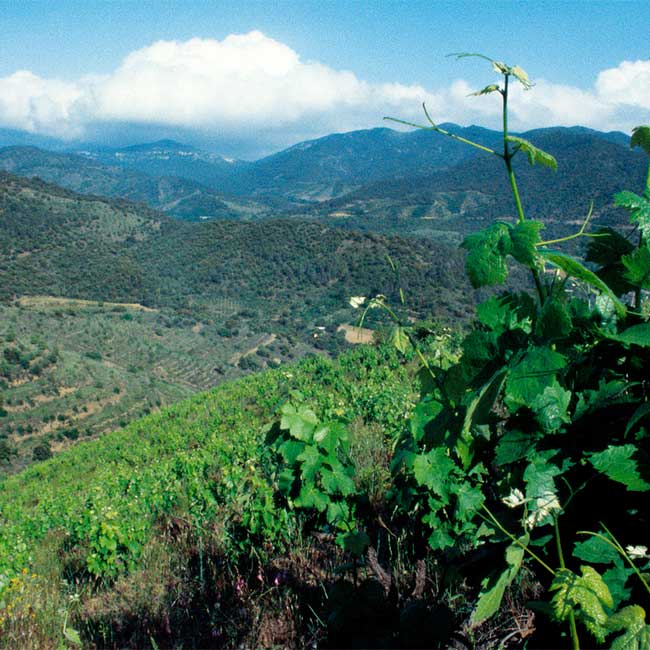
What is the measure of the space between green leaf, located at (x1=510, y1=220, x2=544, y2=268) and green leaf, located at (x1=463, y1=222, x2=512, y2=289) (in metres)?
0.01

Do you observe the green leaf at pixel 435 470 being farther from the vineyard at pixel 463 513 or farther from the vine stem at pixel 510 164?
the vine stem at pixel 510 164

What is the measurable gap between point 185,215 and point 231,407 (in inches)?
6884

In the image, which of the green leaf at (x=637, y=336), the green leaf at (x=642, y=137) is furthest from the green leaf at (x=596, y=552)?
the green leaf at (x=642, y=137)

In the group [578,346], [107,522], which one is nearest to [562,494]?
[578,346]

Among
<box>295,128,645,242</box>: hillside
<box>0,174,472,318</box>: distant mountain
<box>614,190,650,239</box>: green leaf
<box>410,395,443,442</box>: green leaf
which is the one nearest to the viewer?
<box>614,190,650,239</box>: green leaf

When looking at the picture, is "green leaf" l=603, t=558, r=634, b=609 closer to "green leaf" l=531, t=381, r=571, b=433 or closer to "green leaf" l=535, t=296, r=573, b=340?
"green leaf" l=531, t=381, r=571, b=433

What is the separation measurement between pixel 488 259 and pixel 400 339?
33 centimetres

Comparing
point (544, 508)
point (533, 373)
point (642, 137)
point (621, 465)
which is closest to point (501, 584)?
point (544, 508)

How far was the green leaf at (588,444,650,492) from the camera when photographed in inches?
35.4

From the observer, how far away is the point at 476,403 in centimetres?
87

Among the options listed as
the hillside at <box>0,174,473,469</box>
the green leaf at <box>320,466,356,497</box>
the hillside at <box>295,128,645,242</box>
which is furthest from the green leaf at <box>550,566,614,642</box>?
the hillside at <box>295,128,645,242</box>

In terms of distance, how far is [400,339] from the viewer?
1136 millimetres

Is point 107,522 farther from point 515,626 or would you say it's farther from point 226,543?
point 515,626

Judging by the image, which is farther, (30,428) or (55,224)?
(55,224)
